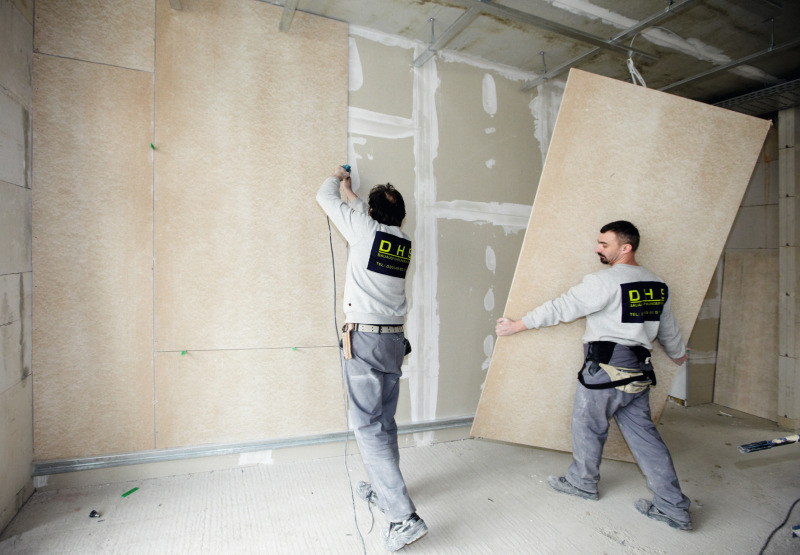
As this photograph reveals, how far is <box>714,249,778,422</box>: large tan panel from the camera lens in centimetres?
354

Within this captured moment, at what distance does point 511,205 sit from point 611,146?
0.94m

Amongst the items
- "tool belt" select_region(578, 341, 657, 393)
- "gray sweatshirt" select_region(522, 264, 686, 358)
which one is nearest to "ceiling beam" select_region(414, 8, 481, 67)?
"gray sweatshirt" select_region(522, 264, 686, 358)

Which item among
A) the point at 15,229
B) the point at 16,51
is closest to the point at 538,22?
the point at 16,51

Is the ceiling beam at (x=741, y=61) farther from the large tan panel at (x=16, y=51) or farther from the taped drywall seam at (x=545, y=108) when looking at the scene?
the large tan panel at (x=16, y=51)

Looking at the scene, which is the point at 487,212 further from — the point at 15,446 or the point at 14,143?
the point at 15,446

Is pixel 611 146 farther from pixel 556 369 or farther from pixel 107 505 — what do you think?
pixel 107 505

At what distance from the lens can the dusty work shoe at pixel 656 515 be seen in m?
2.00

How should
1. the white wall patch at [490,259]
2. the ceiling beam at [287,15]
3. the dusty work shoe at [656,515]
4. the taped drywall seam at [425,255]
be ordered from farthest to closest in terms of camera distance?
1. the white wall patch at [490,259]
2. the taped drywall seam at [425,255]
3. the ceiling beam at [287,15]
4. the dusty work shoe at [656,515]

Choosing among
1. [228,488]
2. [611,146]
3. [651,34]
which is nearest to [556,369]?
[611,146]

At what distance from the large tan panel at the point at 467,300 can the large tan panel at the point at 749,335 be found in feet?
7.66

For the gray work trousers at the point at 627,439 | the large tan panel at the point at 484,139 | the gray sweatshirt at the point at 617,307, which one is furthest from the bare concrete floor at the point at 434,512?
the large tan panel at the point at 484,139

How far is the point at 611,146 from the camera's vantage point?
2188mm

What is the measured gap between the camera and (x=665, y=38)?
105 inches

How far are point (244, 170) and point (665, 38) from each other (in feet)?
8.93
